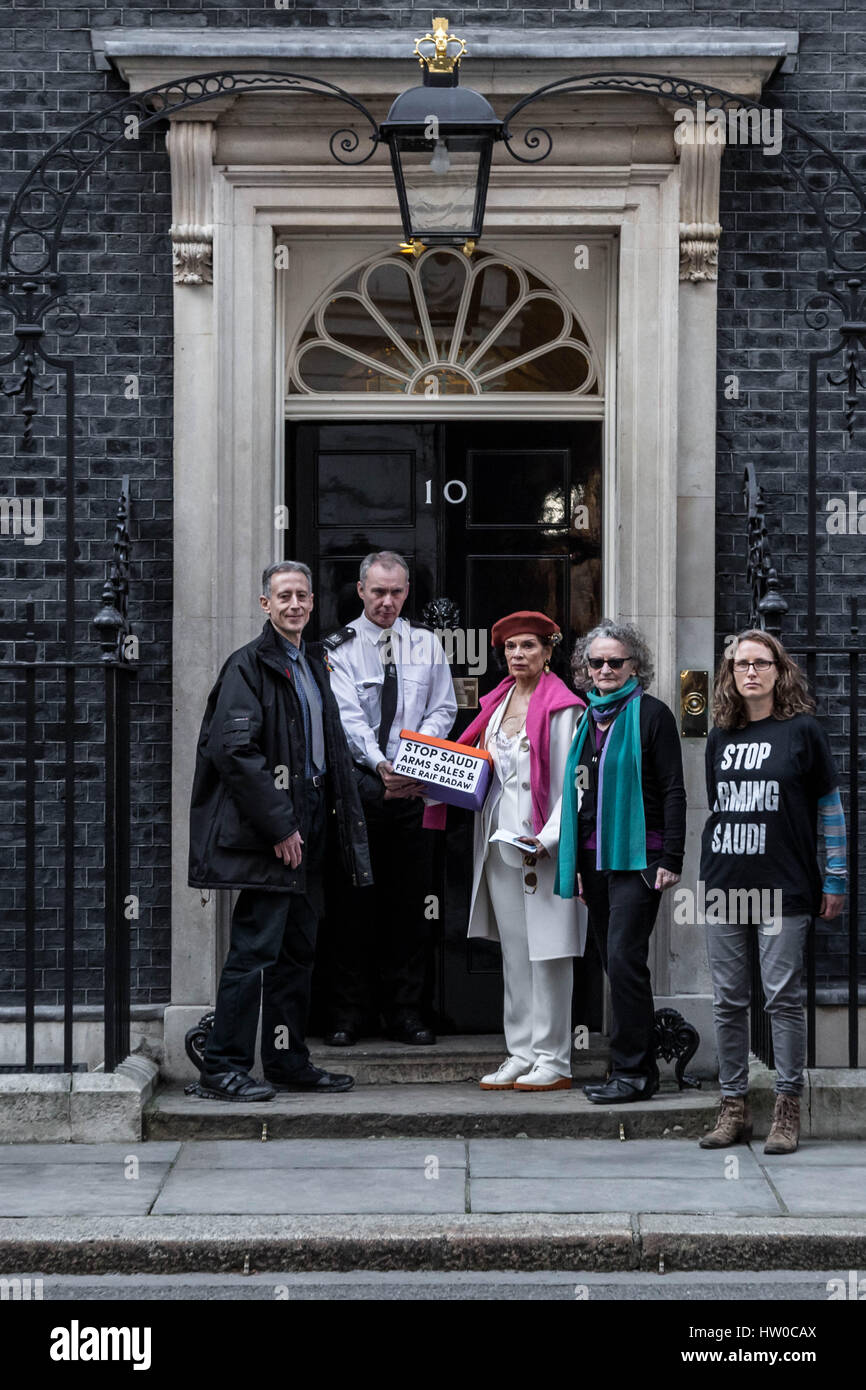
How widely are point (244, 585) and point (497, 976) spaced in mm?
2177

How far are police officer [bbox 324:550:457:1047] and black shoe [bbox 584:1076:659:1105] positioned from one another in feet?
3.15

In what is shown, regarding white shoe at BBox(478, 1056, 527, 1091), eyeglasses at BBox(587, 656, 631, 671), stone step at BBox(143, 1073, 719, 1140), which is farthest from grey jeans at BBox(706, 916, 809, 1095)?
eyeglasses at BBox(587, 656, 631, 671)

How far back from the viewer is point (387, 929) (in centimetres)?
842

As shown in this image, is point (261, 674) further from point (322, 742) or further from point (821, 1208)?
point (821, 1208)

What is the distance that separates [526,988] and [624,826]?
0.91 meters

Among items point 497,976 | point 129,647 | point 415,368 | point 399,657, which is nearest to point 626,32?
point 415,368

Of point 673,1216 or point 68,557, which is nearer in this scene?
point 673,1216

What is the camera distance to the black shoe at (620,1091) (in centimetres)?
762

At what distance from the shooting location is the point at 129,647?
8352 millimetres

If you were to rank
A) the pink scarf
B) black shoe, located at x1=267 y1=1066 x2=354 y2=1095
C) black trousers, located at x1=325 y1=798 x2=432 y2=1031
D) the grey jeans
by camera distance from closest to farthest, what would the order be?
the grey jeans
black shoe, located at x1=267 y1=1066 x2=354 y2=1095
the pink scarf
black trousers, located at x1=325 y1=798 x2=432 y2=1031

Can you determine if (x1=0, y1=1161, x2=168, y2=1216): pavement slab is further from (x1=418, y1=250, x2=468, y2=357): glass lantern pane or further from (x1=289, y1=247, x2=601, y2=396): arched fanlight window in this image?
(x1=418, y1=250, x2=468, y2=357): glass lantern pane

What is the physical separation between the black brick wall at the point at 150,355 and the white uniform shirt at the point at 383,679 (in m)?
0.88

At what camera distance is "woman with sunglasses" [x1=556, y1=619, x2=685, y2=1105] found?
24.9 ft

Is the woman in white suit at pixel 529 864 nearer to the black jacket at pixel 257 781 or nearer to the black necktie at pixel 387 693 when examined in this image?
the black necktie at pixel 387 693
